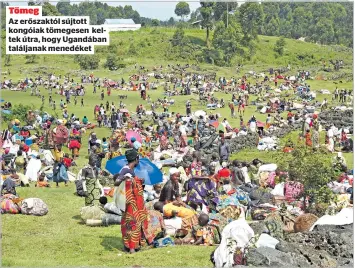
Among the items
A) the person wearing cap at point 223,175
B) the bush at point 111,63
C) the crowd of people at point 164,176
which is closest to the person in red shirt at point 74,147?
the crowd of people at point 164,176

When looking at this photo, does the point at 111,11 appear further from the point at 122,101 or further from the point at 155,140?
the point at 155,140

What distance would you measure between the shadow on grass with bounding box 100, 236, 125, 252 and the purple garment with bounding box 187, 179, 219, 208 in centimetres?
226

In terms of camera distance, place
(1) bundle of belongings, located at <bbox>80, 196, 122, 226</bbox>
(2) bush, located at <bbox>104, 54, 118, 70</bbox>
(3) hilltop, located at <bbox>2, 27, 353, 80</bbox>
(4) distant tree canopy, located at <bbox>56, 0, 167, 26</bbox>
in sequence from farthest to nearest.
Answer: (4) distant tree canopy, located at <bbox>56, 0, 167, 26</bbox>, (2) bush, located at <bbox>104, 54, 118, 70</bbox>, (3) hilltop, located at <bbox>2, 27, 353, 80</bbox>, (1) bundle of belongings, located at <bbox>80, 196, 122, 226</bbox>

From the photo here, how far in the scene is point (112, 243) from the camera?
33.2 feet

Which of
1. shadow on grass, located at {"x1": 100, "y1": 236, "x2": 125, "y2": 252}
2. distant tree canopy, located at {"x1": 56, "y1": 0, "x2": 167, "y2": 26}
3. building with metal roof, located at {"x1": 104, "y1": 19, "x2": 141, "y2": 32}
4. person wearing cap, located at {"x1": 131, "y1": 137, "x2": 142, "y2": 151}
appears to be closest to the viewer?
shadow on grass, located at {"x1": 100, "y1": 236, "x2": 125, "y2": 252}

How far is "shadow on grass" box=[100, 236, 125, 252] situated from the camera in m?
9.85

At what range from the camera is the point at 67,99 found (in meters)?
35.8

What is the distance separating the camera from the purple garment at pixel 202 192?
12.2 meters

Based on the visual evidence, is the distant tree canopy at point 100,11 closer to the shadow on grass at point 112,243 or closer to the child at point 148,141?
the child at point 148,141

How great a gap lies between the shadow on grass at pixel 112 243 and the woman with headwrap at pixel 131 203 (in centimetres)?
35

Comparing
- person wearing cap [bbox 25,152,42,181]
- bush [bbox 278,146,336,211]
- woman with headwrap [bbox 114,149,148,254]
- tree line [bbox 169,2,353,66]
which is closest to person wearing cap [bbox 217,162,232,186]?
bush [bbox 278,146,336,211]

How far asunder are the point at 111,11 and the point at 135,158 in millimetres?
114536

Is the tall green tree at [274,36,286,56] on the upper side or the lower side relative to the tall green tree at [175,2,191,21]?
lower

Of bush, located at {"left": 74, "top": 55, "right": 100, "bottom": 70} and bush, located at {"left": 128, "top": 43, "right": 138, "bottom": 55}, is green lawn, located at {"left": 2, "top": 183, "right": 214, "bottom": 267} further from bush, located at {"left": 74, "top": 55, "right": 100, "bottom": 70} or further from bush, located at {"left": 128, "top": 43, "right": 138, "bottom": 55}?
bush, located at {"left": 128, "top": 43, "right": 138, "bottom": 55}
